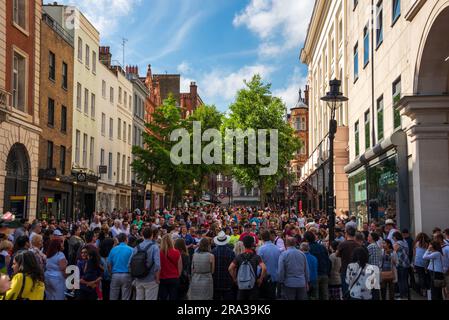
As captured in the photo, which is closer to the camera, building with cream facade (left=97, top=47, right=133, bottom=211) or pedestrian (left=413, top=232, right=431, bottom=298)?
pedestrian (left=413, top=232, right=431, bottom=298)

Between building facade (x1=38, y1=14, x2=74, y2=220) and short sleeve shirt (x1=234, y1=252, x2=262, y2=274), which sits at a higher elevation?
building facade (x1=38, y1=14, x2=74, y2=220)

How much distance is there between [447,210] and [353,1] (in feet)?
51.6

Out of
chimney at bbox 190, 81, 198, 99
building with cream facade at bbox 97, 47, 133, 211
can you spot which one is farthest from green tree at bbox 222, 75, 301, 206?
chimney at bbox 190, 81, 198, 99

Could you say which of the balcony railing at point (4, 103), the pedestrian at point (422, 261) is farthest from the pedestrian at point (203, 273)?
the balcony railing at point (4, 103)

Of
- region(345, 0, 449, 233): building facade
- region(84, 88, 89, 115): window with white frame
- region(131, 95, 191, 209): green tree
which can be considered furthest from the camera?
region(131, 95, 191, 209): green tree

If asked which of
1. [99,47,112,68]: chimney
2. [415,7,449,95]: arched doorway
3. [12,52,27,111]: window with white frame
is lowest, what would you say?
[415,7,449,95]: arched doorway

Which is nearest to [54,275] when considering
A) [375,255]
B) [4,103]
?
[375,255]

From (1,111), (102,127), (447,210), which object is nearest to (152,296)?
(447,210)

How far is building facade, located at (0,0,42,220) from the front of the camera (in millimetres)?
23859

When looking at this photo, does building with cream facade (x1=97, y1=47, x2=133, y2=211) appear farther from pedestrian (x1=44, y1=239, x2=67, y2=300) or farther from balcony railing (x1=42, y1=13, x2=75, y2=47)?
pedestrian (x1=44, y1=239, x2=67, y2=300)

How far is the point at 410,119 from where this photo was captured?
1728 cm

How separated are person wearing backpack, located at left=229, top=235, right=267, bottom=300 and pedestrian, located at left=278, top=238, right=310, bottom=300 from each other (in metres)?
0.37
